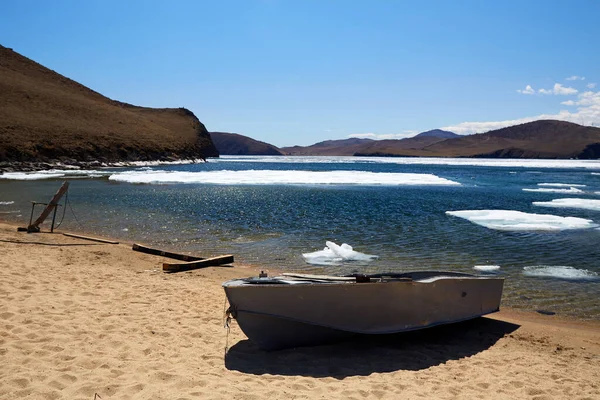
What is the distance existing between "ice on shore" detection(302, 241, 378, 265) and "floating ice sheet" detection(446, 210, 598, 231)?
769 cm

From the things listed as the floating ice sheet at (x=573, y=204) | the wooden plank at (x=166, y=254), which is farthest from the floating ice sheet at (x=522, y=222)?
the wooden plank at (x=166, y=254)

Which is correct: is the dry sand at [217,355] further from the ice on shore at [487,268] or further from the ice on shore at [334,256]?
the ice on shore at [334,256]

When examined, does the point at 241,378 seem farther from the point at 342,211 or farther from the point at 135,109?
the point at 135,109

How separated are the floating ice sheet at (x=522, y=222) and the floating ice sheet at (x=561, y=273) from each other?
6131mm

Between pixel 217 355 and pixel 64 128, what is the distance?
72.3 meters

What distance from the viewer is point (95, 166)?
64750 millimetres

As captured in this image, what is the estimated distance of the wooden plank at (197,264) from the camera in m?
10.3

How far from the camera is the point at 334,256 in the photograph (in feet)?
40.5

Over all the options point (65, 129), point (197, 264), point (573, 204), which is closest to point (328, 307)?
point (197, 264)

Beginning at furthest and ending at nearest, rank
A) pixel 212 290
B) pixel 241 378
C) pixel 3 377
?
pixel 212 290 < pixel 241 378 < pixel 3 377

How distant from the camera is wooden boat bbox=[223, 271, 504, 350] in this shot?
228 inches

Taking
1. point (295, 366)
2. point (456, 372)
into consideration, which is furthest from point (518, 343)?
point (295, 366)

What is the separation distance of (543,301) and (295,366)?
5.85 metres

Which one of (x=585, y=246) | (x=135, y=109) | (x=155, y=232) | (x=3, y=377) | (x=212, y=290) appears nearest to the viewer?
(x=3, y=377)
